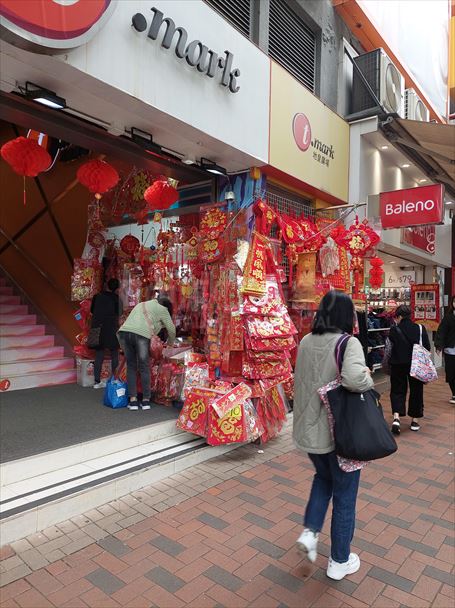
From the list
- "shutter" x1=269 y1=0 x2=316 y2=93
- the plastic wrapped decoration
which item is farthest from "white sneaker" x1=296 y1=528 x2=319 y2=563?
"shutter" x1=269 y1=0 x2=316 y2=93

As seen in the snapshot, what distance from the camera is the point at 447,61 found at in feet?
41.1

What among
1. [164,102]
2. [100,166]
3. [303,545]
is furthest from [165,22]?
[303,545]

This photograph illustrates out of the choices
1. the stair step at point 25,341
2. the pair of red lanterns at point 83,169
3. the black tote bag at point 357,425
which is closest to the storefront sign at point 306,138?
the pair of red lanterns at point 83,169

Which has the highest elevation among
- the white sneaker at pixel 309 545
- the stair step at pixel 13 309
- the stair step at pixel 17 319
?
the stair step at pixel 13 309

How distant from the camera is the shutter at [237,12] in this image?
5.39 m

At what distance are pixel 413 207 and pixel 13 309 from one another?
6985 mm

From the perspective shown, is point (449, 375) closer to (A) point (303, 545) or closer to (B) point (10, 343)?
(A) point (303, 545)

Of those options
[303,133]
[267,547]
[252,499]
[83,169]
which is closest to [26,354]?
[83,169]

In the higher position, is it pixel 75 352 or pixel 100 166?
pixel 100 166

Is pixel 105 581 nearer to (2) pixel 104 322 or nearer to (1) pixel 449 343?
(2) pixel 104 322

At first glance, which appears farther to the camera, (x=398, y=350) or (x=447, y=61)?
(x=447, y=61)

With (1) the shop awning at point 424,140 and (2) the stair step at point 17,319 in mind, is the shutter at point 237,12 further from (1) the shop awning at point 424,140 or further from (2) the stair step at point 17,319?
(2) the stair step at point 17,319

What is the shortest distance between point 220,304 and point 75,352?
3018 mm

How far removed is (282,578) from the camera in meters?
2.61
